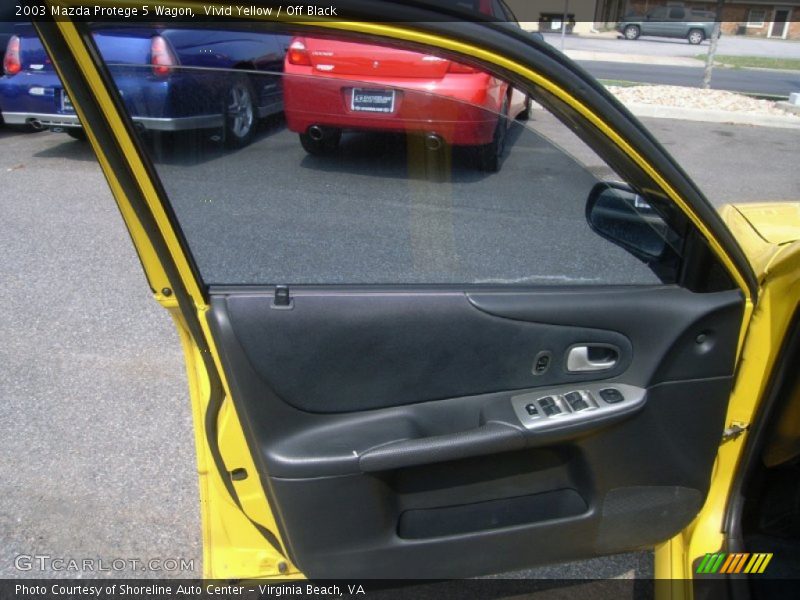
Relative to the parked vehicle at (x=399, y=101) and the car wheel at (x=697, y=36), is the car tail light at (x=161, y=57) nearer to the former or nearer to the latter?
the parked vehicle at (x=399, y=101)

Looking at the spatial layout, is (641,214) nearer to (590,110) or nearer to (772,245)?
(590,110)

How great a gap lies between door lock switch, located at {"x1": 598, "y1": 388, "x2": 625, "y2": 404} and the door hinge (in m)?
0.35

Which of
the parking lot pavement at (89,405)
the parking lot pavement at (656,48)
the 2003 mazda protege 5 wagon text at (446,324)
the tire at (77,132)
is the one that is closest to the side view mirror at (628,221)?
the 2003 mazda protege 5 wagon text at (446,324)

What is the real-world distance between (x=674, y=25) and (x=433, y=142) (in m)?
40.0

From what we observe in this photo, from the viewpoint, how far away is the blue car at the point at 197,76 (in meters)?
1.33

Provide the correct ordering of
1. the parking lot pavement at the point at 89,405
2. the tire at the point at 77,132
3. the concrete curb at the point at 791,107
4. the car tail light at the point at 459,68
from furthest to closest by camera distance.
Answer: the concrete curb at the point at 791,107 → the tire at the point at 77,132 → the parking lot pavement at the point at 89,405 → the car tail light at the point at 459,68

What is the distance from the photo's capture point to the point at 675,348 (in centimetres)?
162

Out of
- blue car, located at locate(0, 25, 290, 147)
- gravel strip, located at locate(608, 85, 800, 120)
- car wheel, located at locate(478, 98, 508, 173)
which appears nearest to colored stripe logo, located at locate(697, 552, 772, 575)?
car wheel, located at locate(478, 98, 508, 173)

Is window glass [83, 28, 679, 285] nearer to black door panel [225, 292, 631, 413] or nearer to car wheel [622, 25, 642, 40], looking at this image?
black door panel [225, 292, 631, 413]

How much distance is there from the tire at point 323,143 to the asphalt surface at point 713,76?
49.5 ft

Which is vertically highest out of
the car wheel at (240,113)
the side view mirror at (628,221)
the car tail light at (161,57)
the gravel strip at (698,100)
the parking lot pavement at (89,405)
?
the car tail light at (161,57)

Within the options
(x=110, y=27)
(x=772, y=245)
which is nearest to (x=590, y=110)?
(x=772, y=245)

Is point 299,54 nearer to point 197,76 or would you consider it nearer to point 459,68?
point 197,76

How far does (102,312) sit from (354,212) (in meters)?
3.01
